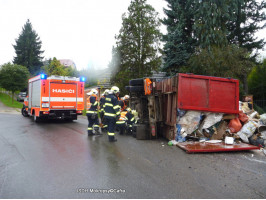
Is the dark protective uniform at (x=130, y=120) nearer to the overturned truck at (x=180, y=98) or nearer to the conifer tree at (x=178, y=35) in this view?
the overturned truck at (x=180, y=98)

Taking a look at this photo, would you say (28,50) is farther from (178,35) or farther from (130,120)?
(130,120)

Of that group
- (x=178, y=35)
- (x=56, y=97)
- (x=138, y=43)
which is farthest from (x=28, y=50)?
(x=56, y=97)

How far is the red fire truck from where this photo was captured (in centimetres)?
1100

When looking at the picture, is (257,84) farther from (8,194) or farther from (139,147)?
(8,194)

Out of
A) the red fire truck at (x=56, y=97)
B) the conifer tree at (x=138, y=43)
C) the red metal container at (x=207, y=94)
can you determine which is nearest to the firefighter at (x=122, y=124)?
the red metal container at (x=207, y=94)

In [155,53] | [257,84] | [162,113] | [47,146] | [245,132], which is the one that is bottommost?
[47,146]

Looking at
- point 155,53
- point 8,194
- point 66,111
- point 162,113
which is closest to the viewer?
point 8,194

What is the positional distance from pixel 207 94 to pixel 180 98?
1.00m

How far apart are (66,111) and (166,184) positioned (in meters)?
9.04

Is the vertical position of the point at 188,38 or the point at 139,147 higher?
the point at 188,38

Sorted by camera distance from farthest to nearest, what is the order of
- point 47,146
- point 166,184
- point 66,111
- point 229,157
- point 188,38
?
point 188,38, point 66,111, point 47,146, point 229,157, point 166,184

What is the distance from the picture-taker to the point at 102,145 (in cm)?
639

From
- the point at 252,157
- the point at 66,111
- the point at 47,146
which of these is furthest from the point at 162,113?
the point at 66,111

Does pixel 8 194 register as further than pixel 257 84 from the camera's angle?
No
